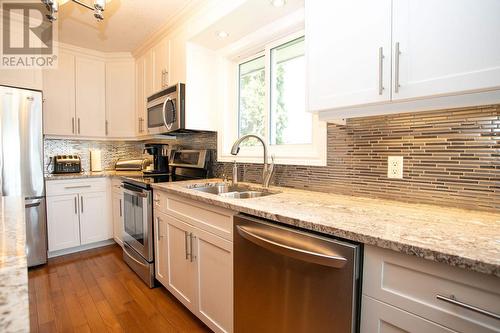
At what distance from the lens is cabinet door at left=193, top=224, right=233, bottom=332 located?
1.33m

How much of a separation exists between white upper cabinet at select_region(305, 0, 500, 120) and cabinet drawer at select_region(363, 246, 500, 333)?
0.59 meters

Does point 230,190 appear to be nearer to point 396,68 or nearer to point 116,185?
point 396,68

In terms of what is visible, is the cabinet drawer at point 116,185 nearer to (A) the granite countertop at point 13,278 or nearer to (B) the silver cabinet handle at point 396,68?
(A) the granite countertop at point 13,278

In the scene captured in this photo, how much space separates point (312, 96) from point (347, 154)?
0.44 m

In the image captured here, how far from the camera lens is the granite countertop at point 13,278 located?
332 mm

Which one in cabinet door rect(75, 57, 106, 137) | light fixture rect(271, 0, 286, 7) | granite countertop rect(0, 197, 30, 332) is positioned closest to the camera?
granite countertop rect(0, 197, 30, 332)

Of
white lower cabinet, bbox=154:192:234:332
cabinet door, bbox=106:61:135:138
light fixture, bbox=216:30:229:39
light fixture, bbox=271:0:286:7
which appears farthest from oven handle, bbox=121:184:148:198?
light fixture, bbox=271:0:286:7

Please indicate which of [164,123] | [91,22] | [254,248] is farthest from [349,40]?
[91,22]

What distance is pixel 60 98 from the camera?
2934mm

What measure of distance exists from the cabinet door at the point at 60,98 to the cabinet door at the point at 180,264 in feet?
6.84

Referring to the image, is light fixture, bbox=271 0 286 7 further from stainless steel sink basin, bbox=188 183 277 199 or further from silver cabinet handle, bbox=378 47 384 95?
stainless steel sink basin, bbox=188 183 277 199

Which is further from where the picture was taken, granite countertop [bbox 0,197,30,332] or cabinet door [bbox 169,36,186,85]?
cabinet door [bbox 169,36,186,85]

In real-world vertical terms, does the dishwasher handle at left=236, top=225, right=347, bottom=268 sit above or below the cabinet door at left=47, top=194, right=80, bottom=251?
above

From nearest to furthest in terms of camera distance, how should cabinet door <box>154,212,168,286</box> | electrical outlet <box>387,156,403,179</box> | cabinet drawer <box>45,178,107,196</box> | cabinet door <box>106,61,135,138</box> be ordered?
electrical outlet <box>387,156,403,179</box>
cabinet door <box>154,212,168,286</box>
cabinet drawer <box>45,178,107,196</box>
cabinet door <box>106,61,135,138</box>
